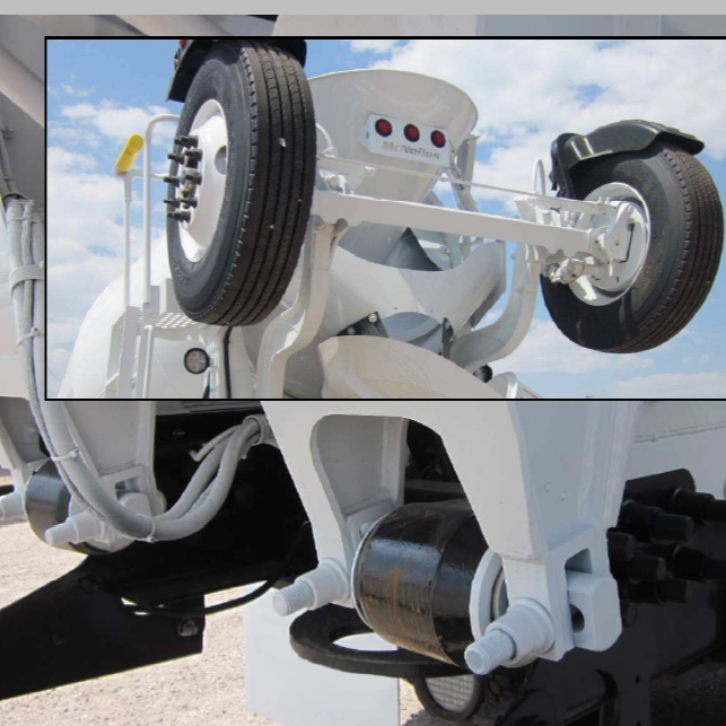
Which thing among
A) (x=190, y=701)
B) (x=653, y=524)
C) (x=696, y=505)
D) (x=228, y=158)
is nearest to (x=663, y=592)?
(x=653, y=524)

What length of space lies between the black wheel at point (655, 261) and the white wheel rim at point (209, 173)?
4.34 ft

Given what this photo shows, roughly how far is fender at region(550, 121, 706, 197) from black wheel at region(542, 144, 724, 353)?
39 millimetres

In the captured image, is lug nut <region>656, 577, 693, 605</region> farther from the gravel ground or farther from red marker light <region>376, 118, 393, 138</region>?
red marker light <region>376, 118, 393, 138</region>

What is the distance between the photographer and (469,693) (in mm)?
1894

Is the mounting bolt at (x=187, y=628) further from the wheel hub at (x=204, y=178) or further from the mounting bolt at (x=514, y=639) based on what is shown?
the mounting bolt at (x=514, y=639)

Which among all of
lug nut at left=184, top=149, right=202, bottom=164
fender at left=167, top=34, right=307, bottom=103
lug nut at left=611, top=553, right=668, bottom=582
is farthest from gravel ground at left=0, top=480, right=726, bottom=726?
fender at left=167, top=34, right=307, bottom=103

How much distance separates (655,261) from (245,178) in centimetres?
138

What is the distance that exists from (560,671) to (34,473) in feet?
5.04

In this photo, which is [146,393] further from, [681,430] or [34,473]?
[681,430]

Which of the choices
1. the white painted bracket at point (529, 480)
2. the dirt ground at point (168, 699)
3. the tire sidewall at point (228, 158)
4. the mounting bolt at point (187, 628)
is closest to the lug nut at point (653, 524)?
the white painted bracket at point (529, 480)

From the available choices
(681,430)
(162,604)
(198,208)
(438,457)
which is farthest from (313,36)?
(162,604)

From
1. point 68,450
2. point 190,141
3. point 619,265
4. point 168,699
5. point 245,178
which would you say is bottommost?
point 168,699

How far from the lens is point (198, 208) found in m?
1.90

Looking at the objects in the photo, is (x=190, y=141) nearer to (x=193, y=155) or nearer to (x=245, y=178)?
(x=193, y=155)
